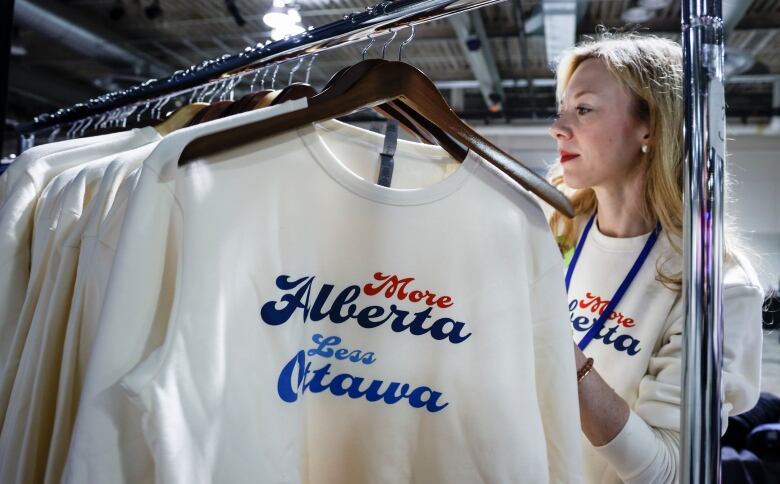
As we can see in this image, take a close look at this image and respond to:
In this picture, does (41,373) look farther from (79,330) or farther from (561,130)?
(561,130)

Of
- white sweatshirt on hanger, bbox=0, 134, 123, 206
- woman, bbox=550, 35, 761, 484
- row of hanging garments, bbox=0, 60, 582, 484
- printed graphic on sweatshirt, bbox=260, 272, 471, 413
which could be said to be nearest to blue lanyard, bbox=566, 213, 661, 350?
woman, bbox=550, 35, 761, 484

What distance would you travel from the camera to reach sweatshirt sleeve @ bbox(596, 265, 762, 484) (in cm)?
105

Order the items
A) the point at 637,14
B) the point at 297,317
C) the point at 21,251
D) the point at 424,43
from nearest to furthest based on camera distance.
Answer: the point at 297,317 → the point at 21,251 → the point at 637,14 → the point at 424,43

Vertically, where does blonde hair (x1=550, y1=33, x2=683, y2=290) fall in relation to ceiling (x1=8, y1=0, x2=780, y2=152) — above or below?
below

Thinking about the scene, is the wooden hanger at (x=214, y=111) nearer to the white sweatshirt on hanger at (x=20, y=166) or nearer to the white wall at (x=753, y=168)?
the white sweatshirt on hanger at (x=20, y=166)

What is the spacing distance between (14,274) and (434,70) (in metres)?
6.36

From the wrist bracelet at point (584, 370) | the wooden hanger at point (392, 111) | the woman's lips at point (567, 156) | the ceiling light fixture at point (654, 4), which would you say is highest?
the ceiling light fixture at point (654, 4)

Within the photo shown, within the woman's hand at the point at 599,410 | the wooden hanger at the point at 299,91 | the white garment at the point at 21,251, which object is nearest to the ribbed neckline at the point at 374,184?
the wooden hanger at the point at 299,91

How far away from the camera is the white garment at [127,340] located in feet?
2.14

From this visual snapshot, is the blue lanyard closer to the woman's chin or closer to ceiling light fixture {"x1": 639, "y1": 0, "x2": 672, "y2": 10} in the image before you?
the woman's chin

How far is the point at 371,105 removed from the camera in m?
0.80

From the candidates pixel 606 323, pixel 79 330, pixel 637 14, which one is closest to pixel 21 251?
pixel 79 330

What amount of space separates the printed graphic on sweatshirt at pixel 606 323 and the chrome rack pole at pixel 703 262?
56 cm

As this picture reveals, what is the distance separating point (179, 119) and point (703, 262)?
990 mm
